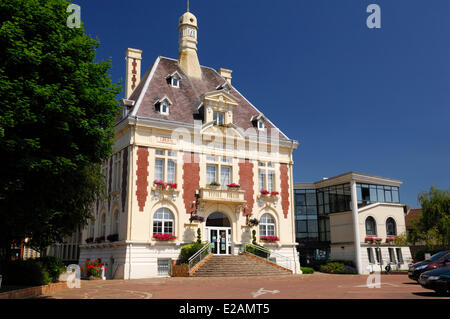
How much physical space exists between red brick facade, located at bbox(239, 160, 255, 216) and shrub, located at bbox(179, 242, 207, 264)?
6.02 metres

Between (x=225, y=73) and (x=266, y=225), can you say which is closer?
(x=266, y=225)

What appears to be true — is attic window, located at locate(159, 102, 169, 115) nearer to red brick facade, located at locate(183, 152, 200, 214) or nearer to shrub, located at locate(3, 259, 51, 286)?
red brick facade, located at locate(183, 152, 200, 214)

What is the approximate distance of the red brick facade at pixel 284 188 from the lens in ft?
123

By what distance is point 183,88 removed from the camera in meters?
38.1

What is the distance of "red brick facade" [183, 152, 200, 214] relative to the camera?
109 feet

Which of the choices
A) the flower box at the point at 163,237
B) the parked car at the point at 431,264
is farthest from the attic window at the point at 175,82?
the parked car at the point at 431,264

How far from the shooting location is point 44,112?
1491 cm

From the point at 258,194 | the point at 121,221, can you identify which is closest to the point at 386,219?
the point at 258,194

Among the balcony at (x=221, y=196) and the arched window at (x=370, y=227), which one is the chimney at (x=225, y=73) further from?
the arched window at (x=370, y=227)

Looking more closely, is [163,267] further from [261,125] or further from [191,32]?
[191,32]

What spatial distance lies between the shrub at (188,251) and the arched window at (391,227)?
2304 cm

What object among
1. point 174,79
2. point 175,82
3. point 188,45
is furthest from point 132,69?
point 188,45

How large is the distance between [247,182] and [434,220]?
1997cm
